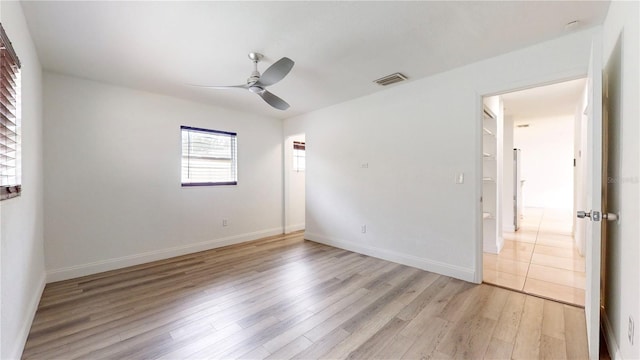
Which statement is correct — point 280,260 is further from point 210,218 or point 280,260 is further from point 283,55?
point 283,55

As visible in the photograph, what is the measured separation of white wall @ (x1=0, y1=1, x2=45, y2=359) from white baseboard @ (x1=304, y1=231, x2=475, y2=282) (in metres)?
3.52

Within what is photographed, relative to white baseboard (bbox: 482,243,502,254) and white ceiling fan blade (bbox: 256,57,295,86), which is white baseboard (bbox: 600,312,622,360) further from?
white ceiling fan blade (bbox: 256,57,295,86)

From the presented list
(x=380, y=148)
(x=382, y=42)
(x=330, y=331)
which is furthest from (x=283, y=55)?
(x=330, y=331)

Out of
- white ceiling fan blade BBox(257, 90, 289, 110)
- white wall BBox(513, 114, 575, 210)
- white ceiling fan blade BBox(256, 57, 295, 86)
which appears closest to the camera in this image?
white ceiling fan blade BBox(256, 57, 295, 86)

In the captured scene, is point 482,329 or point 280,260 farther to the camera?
point 280,260

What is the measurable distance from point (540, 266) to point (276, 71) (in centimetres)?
400

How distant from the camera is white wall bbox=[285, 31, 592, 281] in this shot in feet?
8.65

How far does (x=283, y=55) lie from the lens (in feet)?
8.52

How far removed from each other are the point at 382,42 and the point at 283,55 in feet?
3.20

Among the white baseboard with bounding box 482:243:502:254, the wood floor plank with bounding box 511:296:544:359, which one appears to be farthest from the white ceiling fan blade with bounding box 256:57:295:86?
the white baseboard with bounding box 482:243:502:254

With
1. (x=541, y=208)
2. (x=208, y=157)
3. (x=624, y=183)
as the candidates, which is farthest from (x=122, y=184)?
(x=541, y=208)

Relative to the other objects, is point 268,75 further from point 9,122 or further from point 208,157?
point 208,157

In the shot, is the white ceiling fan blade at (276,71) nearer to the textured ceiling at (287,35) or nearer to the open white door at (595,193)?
the textured ceiling at (287,35)

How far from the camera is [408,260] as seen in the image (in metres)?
3.45
